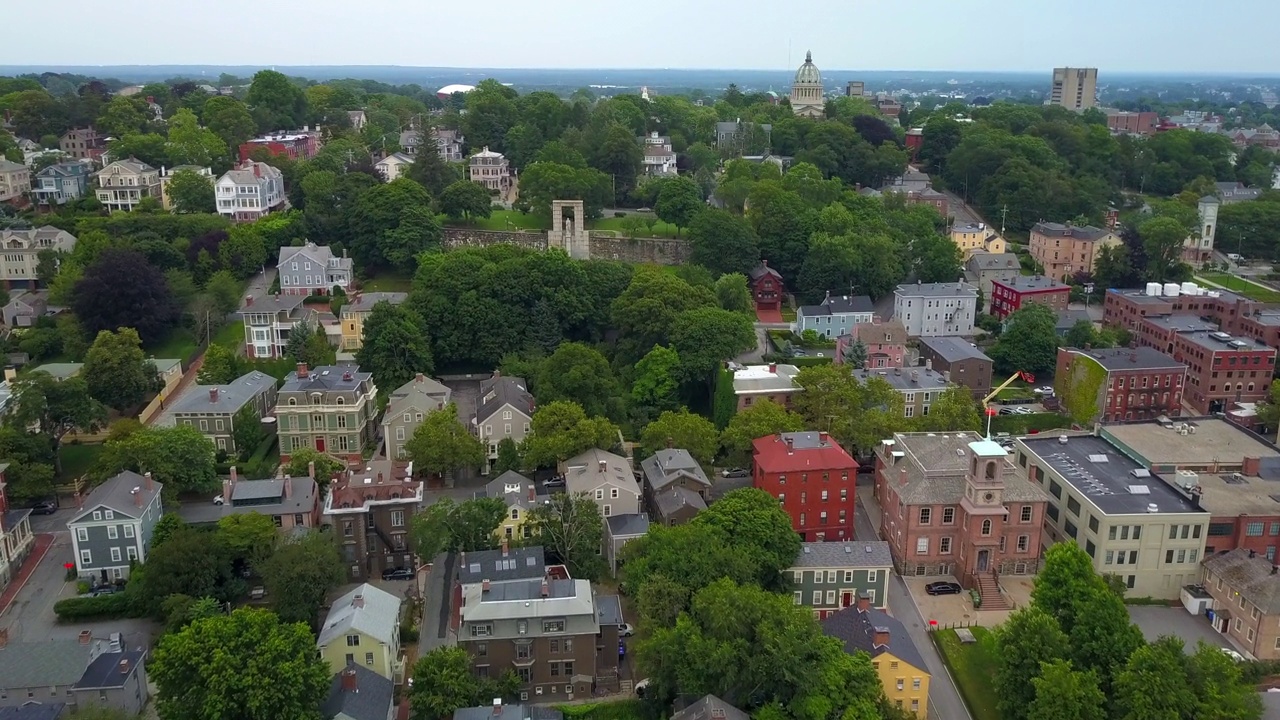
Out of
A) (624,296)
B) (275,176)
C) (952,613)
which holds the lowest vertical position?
(952,613)

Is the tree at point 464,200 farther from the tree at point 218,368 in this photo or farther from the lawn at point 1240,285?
the lawn at point 1240,285

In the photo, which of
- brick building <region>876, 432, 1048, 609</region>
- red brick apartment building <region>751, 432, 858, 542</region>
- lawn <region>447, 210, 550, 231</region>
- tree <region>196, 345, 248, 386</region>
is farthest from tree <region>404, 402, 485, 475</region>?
lawn <region>447, 210, 550, 231</region>

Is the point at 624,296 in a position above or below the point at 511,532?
above

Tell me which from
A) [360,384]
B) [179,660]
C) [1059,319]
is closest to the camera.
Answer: [179,660]

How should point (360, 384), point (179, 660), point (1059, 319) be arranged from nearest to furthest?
point (179, 660) → point (360, 384) → point (1059, 319)

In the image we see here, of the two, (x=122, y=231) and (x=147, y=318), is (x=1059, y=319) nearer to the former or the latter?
(x=147, y=318)

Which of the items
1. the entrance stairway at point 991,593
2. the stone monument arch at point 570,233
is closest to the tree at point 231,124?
the stone monument arch at point 570,233

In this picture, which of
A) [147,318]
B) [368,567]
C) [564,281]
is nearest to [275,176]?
[147,318]

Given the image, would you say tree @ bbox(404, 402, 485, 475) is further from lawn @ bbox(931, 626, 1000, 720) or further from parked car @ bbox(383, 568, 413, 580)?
lawn @ bbox(931, 626, 1000, 720)
